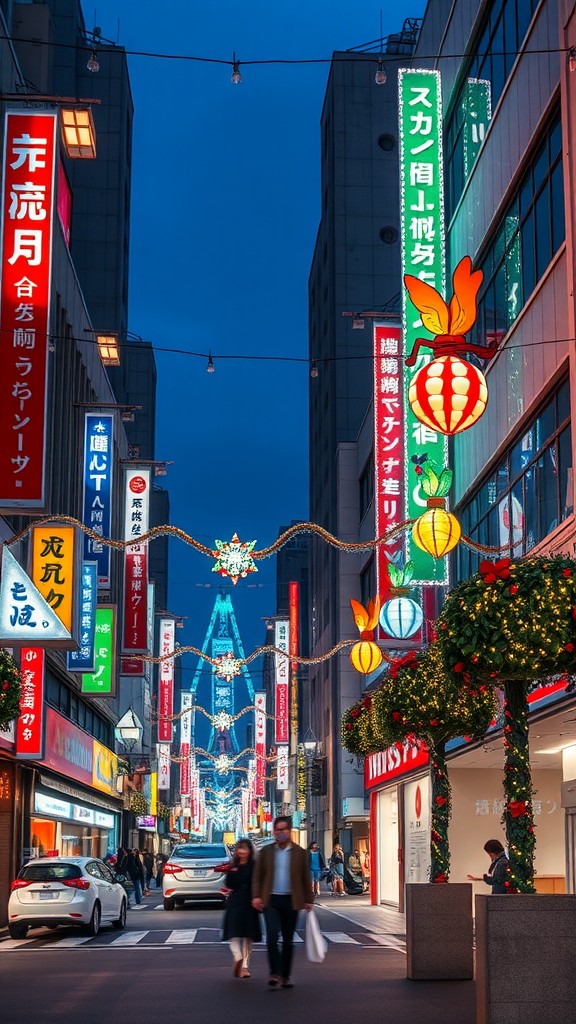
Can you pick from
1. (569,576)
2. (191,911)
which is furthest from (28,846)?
(569,576)

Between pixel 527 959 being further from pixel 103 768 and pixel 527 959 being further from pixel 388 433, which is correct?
pixel 103 768

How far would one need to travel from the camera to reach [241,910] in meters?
15.8

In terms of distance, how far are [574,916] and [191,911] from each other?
25.4 metres

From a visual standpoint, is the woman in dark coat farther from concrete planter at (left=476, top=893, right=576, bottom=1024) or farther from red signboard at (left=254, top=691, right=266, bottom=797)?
red signboard at (left=254, top=691, right=266, bottom=797)

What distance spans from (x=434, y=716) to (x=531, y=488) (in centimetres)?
577

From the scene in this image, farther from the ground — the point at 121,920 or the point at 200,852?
the point at 200,852

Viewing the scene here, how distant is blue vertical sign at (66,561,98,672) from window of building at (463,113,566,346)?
39.3 ft

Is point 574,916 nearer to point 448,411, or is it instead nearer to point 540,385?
point 448,411

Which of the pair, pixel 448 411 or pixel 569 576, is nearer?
pixel 569 576

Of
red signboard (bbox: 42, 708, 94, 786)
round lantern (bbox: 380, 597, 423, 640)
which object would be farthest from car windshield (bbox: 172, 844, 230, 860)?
round lantern (bbox: 380, 597, 423, 640)

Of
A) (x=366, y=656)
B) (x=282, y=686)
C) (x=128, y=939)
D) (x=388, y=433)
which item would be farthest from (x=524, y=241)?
(x=282, y=686)

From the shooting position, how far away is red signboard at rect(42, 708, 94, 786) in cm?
3350

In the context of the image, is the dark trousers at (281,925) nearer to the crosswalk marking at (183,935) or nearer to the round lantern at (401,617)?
the crosswalk marking at (183,935)

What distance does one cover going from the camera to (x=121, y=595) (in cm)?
5475
